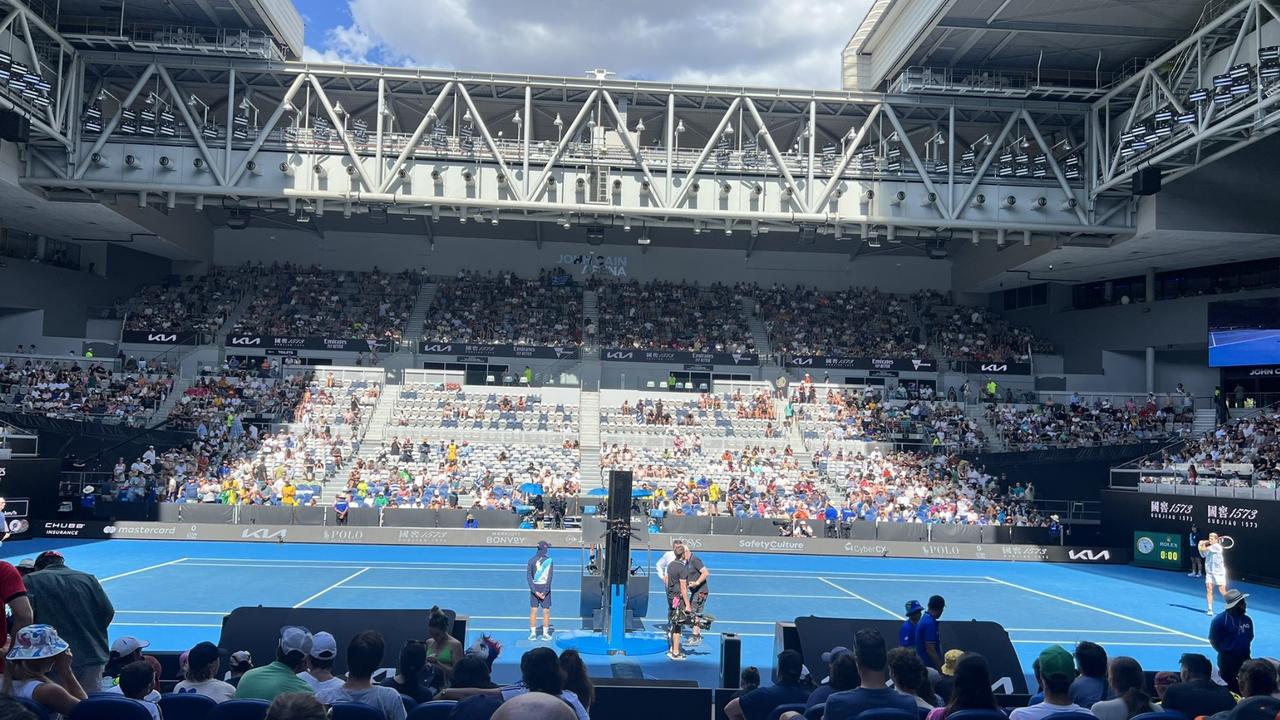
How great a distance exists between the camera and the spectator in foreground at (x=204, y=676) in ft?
22.6

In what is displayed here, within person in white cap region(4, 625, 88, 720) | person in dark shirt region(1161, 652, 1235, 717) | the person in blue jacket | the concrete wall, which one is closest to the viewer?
person in white cap region(4, 625, 88, 720)

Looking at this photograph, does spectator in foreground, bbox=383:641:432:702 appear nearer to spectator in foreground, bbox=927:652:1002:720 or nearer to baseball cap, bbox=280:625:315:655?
baseball cap, bbox=280:625:315:655

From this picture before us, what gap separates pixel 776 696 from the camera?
7.74 m

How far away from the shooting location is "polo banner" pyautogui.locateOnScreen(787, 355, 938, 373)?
47969 millimetres

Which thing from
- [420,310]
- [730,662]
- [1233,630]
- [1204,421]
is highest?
[420,310]

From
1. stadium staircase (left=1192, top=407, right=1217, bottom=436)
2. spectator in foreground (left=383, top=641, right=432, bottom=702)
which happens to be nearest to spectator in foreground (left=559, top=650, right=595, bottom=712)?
spectator in foreground (left=383, top=641, right=432, bottom=702)

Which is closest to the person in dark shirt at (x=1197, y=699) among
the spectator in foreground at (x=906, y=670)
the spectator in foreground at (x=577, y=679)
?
the spectator in foreground at (x=906, y=670)

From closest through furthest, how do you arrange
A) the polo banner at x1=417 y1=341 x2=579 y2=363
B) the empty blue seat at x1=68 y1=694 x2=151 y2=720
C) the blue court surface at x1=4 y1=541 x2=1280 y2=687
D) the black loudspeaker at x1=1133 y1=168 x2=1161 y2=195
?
the empty blue seat at x1=68 y1=694 x2=151 y2=720
the blue court surface at x1=4 y1=541 x2=1280 y2=687
the black loudspeaker at x1=1133 y1=168 x2=1161 y2=195
the polo banner at x1=417 y1=341 x2=579 y2=363

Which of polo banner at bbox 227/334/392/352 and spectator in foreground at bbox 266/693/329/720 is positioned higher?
polo banner at bbox 227/334/392/352

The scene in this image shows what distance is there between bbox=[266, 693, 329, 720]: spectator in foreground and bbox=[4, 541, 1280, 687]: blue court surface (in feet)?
29.1

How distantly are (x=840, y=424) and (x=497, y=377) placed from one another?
15.9m

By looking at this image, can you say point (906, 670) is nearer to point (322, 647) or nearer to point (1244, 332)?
point (322, 647)

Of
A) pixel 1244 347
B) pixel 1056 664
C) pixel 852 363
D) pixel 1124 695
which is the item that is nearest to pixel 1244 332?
pixel 1244 347

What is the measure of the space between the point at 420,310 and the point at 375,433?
36.7 ft
